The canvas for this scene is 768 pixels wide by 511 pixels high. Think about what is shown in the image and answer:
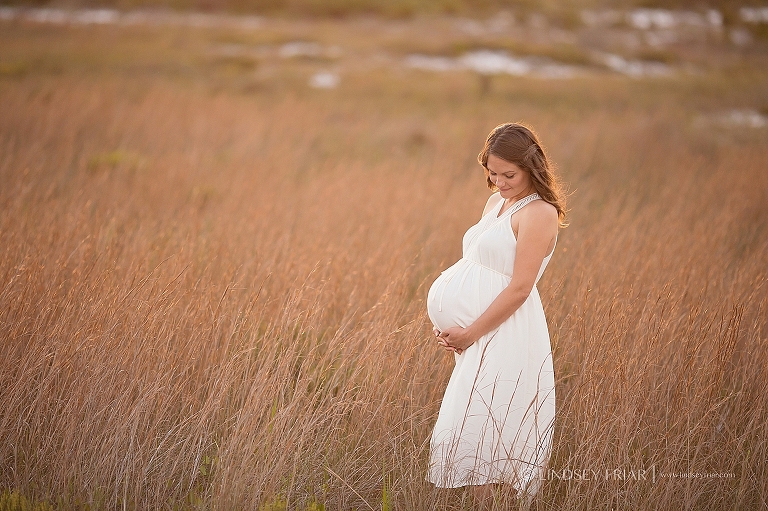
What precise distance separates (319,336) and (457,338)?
65.4 inches

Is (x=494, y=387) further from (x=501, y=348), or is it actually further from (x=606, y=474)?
(x=606, y=474)

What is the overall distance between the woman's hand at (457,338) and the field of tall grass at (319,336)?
1.68 feet

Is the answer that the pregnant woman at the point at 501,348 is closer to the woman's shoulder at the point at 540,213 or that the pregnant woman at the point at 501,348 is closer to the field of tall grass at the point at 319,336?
the woman's shoulder at the point at 540,213

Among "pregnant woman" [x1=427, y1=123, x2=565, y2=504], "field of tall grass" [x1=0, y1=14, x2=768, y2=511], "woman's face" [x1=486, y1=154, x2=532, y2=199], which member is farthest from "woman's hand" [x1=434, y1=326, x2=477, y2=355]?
"woman's face" [x1=486, y1=154, x2=532, y2=199]

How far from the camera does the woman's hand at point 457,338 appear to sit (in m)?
2.48

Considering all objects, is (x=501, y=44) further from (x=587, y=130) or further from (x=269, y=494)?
(x=269, y=494)

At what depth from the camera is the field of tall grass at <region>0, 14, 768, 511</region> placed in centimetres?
275

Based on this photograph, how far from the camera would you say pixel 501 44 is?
90.8 feet

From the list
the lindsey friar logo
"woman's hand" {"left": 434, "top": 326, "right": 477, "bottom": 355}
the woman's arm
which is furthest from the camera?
the lindsey friar logo

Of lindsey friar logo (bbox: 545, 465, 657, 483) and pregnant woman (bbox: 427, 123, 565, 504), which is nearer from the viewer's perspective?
pregnant woman (bbox: 427, 123, 565, 504)

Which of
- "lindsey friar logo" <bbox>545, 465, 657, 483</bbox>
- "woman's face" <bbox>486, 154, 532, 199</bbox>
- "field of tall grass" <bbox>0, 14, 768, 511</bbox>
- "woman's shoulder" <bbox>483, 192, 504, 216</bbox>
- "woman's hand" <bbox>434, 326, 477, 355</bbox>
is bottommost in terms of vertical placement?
"lindsey friar logo" <bbox>545, 465, 657, 483</bbox>

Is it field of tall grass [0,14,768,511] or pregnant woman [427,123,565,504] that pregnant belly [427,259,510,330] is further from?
field of tall grass [0,14,768,511]

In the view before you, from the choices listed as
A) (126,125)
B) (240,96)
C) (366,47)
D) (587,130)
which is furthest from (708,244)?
(366,47)

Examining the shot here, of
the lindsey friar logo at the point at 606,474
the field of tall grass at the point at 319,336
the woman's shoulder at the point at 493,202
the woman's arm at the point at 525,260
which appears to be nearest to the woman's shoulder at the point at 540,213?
the woman's arm at the point at 525,260
